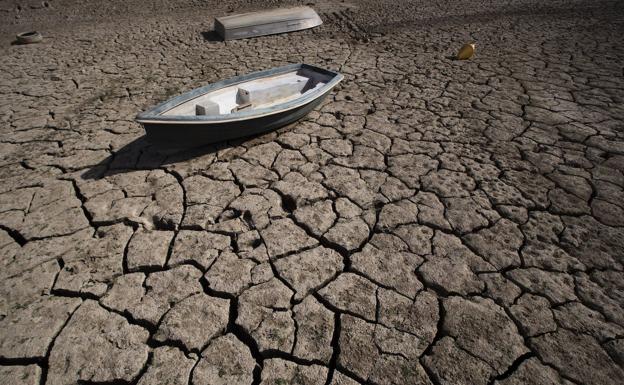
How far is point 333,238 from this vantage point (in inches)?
92.0

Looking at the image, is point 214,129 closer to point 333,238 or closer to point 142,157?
point 142,157

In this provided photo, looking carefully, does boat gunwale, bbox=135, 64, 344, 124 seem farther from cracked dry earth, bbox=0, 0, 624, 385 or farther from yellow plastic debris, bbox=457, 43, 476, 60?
yellow plastic debris, bbox=457, 43, 476, 60

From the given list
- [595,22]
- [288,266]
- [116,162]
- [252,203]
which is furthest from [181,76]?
[595,22]

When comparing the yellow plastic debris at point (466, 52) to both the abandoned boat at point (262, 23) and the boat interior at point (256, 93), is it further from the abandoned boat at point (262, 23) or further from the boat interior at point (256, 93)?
the abandoned boat at point (262, 23)

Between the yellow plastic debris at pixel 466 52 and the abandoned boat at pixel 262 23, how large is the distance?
3.09 m

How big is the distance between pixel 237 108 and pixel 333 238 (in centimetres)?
204

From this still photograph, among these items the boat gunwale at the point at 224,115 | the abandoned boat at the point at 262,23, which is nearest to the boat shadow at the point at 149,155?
the boat gunwale at the point at 224,115

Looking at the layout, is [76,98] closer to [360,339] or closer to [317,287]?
[317,287]

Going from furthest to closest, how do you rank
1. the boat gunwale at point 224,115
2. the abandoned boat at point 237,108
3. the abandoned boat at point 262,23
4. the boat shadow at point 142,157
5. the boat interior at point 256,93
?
the abandoned boat at point 262,23 → the boat interior at point 256,93 → the boat shadow at point 142,157 → the abandoned boat at point 237,108 → the boat gunwale at point 224,115

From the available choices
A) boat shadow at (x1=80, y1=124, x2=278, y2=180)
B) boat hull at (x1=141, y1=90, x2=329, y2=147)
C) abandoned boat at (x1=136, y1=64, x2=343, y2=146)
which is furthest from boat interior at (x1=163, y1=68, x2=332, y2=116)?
boat shadow at (x1=80, y1=124, x2=278, y2=180)

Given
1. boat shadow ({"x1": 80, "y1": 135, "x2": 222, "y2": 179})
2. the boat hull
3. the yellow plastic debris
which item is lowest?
boat shadow ({"x1": 80, "y1": 135, "x2": 222, "y2": 179})

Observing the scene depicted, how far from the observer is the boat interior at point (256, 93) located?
3311 millimetres

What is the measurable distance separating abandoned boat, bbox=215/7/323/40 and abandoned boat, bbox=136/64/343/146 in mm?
2637

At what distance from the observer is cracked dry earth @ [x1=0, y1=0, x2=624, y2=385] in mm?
1707
